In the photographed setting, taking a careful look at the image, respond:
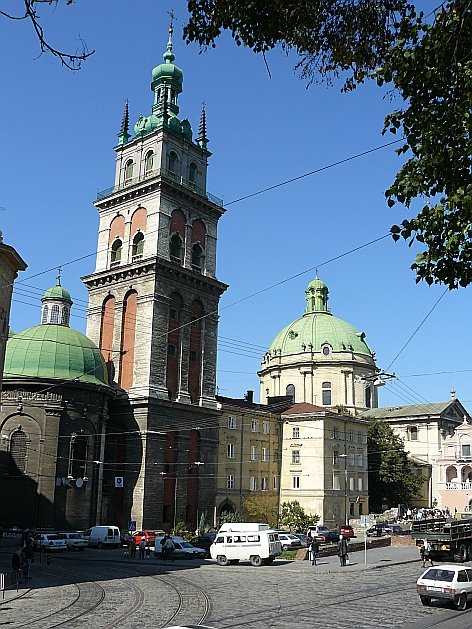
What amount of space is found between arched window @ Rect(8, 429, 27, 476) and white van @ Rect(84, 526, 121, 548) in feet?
23.6

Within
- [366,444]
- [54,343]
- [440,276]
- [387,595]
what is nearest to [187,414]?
[54,343]

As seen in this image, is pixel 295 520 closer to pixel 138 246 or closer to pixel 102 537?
pixel 102 537

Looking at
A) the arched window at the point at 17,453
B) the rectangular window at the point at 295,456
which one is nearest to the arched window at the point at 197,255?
the rectangular window at the point at 295,456

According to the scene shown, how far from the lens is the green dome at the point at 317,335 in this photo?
9788cm

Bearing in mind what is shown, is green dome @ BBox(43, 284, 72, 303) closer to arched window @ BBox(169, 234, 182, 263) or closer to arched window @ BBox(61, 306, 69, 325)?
arched window @ BBox(61, 306, 69, 325)

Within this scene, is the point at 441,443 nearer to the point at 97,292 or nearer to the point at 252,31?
the point at 97,292

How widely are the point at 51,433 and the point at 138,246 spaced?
19173mm

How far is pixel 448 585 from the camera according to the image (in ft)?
68.8

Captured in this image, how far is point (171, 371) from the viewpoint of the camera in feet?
196

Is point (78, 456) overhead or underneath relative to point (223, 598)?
overhead

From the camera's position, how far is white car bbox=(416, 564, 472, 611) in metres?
20.9

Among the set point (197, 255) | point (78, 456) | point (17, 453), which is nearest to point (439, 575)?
point (78, 456)

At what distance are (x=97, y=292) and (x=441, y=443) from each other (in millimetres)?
56984

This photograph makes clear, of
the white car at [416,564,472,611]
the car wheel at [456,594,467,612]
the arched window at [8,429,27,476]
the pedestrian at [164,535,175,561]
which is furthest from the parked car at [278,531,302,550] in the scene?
the car wheel at [456,594,467,612]
